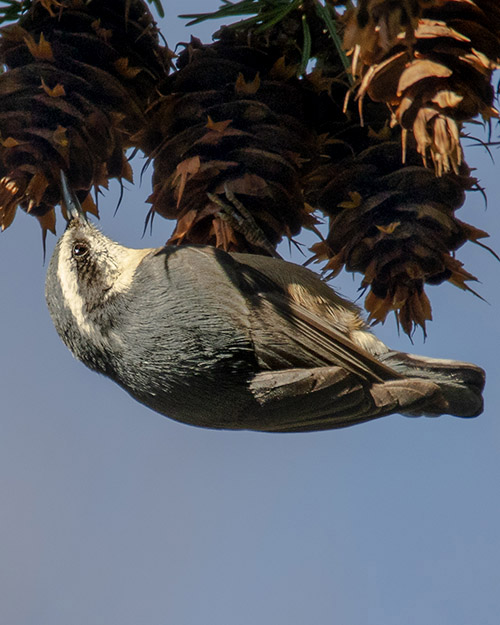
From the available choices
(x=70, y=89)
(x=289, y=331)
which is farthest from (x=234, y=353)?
(x=70, y=89)

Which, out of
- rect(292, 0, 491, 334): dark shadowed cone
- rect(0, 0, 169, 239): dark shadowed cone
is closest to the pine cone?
rect(292, 0, 491, 334): dark shadowed cone

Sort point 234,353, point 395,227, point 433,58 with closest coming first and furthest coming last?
point 433,58 → point 234,353 → point 395,227

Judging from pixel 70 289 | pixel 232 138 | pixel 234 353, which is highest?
pixel 232 138

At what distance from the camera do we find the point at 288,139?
1.05 m

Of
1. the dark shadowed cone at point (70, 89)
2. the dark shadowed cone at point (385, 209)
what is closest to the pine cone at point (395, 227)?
the dark shadowed cone at point (385, 209)

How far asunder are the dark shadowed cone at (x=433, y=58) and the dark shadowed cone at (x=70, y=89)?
0.39 meters

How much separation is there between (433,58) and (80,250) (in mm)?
572

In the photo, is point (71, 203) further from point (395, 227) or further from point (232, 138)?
point (395, 227)

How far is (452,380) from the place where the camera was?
1.07 metres

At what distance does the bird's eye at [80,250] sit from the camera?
115 centimetres

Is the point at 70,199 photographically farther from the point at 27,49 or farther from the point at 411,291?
the point at 411,291

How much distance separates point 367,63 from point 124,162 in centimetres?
45

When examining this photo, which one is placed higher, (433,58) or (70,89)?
(70,89)

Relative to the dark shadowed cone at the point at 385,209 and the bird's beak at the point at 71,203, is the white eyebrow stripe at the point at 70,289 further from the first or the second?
the dark shadowed cone at the point at 385,209
